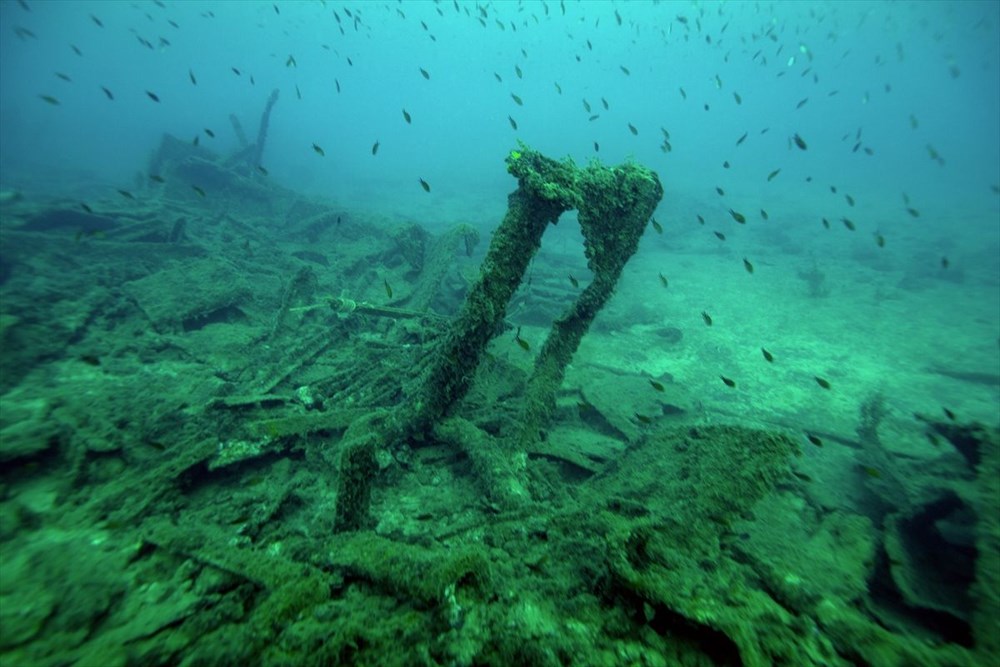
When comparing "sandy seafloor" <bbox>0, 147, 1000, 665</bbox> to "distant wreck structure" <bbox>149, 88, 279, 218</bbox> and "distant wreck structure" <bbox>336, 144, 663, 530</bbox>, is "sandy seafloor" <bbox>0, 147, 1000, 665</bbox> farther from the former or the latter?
"distant wreck structure" <bbox>149, 88, 279, 218</bbox>

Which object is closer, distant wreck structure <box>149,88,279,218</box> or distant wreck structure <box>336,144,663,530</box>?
distant wreck structure <box>336,144,663,530</box>

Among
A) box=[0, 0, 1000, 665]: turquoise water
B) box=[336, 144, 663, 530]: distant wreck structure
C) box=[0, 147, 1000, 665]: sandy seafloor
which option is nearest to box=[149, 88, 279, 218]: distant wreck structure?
box=[0, 0, 1000, 665]: turquoise water

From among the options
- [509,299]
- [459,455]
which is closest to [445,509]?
[459,455]

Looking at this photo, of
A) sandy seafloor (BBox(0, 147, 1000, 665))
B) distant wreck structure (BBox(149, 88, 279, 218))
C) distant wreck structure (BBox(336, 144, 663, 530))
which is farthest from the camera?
distant wreck structure (BBox(149, 88, 279, 218))

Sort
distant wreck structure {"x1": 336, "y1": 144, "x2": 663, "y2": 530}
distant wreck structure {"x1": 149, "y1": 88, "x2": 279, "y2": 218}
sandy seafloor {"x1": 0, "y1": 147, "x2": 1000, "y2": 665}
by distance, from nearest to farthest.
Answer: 1. sandy seafloor {"x1": 0, "y1": 147, "x2": 1000, "y2": 665}
2. distant wreck structure {"x1": 336, "y1": 144, "x2": 663, "y2": 530}
3. distant wreck structure {"x1": 149, "y1": 88, "x2": 279, "y2": 218}

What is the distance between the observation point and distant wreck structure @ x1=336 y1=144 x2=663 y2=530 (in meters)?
4.82

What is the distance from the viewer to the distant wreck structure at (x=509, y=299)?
482cm

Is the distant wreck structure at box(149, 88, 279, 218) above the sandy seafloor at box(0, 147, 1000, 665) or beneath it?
above

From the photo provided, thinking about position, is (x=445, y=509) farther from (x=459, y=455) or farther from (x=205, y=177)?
(x=205, y=177)

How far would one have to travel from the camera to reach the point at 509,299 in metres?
5.23

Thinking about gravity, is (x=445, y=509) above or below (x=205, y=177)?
below

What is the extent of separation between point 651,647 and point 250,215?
80.2 ft

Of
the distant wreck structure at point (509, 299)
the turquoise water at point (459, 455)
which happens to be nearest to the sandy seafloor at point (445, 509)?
the turquoise water at point (459, 455)

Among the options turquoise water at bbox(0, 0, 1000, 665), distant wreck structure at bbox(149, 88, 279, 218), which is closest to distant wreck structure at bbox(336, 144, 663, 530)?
turquoise water at bbox(0, 0, 1000, 665)
